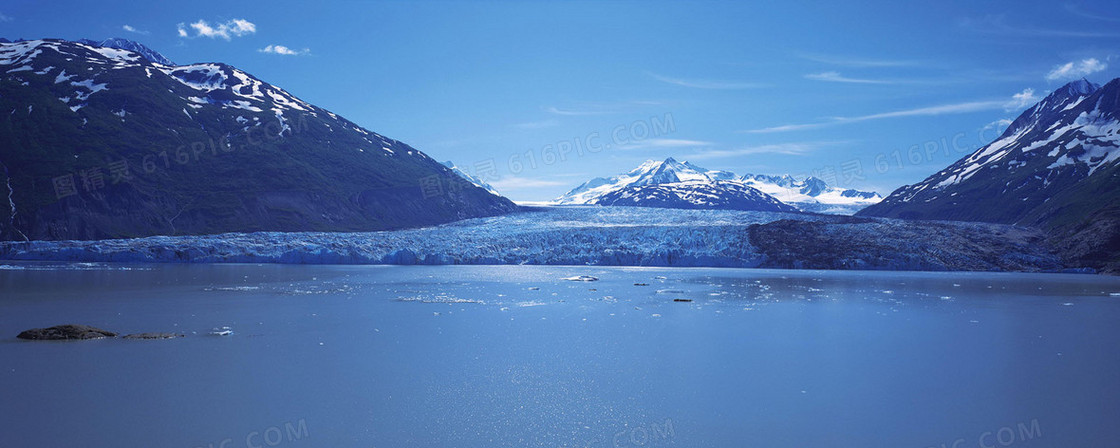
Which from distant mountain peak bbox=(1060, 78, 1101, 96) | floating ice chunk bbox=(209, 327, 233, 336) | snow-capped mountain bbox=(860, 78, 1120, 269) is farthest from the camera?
distant mountain peak bbox=(1060, 78, 1101, 96)

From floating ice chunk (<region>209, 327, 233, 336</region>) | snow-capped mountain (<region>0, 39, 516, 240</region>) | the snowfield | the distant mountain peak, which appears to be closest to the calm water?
floating ice chunk (<region>209, 327, 233, 336</region>)

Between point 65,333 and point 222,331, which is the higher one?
point 65,333

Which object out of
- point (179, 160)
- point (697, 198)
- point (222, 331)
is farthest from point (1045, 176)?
point (179, 160)

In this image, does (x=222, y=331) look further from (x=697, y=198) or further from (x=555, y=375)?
(x=697, y=198)

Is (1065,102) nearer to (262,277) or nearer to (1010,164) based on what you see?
(1010,164)

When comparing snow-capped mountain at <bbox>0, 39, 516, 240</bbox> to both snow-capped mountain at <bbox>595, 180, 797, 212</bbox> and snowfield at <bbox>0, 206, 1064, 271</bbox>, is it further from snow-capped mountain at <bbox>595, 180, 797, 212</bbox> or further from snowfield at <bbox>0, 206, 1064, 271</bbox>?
snow-capped mountain at <bbox>595, 180, 797, 212</bbox>

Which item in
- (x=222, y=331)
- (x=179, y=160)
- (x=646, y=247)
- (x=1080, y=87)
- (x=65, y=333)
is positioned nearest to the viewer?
(x=65, y=333)
